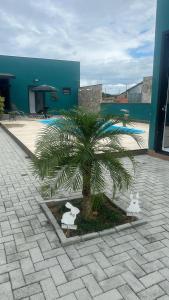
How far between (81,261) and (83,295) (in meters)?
0.43

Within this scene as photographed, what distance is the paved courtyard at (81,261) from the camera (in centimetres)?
203

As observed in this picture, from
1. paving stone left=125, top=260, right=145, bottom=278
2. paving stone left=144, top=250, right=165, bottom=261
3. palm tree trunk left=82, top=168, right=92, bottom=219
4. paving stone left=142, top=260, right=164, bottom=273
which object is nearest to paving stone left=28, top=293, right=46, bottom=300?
paving stone left=125, top=260, right=145, bottom=278

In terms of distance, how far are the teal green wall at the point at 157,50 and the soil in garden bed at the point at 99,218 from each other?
12.3ft

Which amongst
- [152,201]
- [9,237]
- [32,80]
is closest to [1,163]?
[9,237]

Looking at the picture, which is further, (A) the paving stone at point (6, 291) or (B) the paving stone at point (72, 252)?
(B) the paving stone at point (72, 252)

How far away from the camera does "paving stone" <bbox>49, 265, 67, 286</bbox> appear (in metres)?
2.14

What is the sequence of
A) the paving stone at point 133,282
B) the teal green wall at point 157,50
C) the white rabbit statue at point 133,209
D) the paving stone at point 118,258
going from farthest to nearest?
the teal green wall at point 157,50
the white rabbit statue at point 133,209
the paving stone at point 118,258
the paving stone at point 133,282

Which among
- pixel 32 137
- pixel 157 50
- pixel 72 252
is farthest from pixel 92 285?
pixel 32 137

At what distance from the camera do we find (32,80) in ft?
68.6

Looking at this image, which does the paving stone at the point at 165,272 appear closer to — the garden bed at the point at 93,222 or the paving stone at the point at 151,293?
the paving stone at the point at 151,293

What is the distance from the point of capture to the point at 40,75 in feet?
69.6

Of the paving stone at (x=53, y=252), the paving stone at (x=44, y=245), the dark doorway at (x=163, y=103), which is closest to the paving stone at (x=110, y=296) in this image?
the paving stone at (x=53, y=252)

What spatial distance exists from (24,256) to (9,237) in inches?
17.5

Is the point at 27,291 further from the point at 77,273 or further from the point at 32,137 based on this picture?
the point at 32,137
